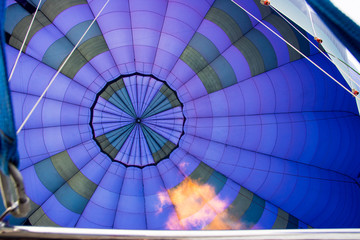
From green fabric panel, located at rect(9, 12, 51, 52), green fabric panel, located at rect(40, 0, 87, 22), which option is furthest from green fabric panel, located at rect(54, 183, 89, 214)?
green fabric panel, located at rect(40, 0, 87, 22)

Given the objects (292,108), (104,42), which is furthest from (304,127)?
(104,42)

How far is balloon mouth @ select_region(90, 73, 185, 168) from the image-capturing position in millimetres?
5355

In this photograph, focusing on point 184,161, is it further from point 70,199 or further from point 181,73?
point 70,199

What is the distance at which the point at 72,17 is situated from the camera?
4500 mm

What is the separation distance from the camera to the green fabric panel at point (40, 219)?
4.71m

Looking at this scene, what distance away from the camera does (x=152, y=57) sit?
5.09m

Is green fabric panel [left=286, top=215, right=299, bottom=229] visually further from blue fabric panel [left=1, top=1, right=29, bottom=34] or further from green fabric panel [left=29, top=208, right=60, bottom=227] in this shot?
blue fabric panel [left=1, top=1, right=29, bottom=34]

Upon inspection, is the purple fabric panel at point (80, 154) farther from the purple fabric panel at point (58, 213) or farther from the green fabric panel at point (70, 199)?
the purple fabric panel at point (58, 213)

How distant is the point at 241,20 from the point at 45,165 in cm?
462

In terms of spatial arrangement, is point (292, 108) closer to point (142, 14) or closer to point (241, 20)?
point (241, 20)

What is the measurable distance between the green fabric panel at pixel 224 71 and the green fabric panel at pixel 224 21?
482mm

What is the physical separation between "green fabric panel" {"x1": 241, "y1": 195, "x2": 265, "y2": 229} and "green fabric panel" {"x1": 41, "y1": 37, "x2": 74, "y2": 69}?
466 centimetres

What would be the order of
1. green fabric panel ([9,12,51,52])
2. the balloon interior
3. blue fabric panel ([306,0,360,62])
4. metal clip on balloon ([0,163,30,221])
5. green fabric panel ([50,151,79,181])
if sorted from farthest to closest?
1. green fabric panel ([50,151,79,181])
2. the balloon interior
3. green fabric panel ([9,12,51,52])
4. blue fabric panel ([306,0,360,62])
5. metal clip on balloon ([0,163,30,221])

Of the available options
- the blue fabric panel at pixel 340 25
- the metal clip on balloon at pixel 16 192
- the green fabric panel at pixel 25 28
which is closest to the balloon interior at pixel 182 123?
the green fabric panel at pixel 25 28
